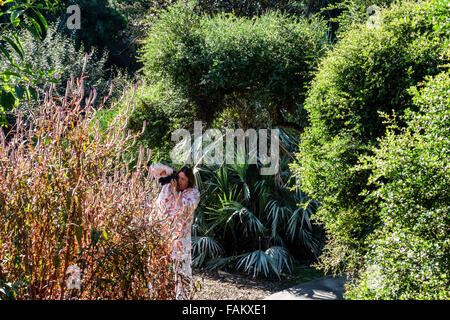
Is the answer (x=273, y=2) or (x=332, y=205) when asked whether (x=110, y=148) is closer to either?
(x=332, y=205)

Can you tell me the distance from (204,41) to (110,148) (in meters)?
4.83

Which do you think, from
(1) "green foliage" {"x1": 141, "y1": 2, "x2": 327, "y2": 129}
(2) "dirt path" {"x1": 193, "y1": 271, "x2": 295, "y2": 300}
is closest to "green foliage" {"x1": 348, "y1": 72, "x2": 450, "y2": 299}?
(2) "dirt path" {"x1": 193, "y1": 271, "x2": 295, "y2": 300}

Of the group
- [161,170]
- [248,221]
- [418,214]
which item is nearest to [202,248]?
[248,221]

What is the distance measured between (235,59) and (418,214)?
4088mm

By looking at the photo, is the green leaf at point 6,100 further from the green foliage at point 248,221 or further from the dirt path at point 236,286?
the green foliage at point 248,221

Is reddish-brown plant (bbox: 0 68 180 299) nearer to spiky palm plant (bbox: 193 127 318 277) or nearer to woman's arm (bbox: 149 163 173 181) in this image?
woman's arm (bbox: 149 163 173 181)

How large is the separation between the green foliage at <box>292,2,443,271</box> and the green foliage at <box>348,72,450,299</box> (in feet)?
3.55

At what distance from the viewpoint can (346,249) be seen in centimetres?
477

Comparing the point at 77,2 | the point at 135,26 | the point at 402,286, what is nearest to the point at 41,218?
the point at 402,286

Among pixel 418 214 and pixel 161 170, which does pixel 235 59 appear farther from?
pixel 418 214

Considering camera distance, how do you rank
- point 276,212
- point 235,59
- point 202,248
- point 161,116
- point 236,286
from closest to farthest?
point 236,286
point 235,59
point 202,248
point 276,212
point 161,116

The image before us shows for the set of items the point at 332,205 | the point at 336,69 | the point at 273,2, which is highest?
the point at 273,2

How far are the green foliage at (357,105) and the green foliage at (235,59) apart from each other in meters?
1.34

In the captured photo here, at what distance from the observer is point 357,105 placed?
14.9 ft
